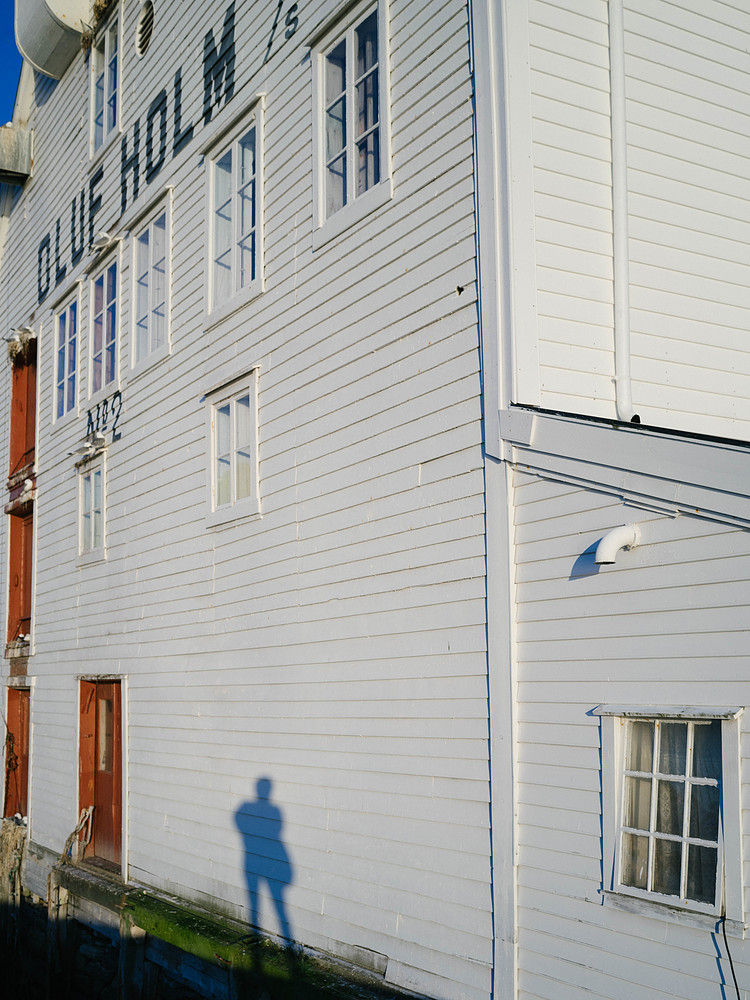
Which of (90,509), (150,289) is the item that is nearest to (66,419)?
(90,509)

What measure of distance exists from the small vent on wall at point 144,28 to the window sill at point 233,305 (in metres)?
4.40

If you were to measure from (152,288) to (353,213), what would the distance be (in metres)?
4.80

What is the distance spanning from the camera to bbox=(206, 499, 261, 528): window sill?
9578 millimetres

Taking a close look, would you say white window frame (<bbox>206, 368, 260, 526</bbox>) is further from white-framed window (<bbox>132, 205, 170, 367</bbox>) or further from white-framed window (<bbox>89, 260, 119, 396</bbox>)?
white-framed window (<bbox>89, 260, 119, 396</bbox>)

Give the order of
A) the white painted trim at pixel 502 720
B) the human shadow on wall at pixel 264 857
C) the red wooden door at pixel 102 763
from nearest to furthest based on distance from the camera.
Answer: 1. the white painted trim at pixel 502 720
2. the human shadow on wall at pixel 264 857
3. the red wooden door at pixel 102 763

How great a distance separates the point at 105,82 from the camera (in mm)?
14352

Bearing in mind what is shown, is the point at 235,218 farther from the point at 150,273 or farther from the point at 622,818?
the point at 622,818

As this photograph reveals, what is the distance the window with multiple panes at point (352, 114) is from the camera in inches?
330

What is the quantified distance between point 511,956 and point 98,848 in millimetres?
8594

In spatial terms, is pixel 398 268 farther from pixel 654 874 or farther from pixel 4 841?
pixel 4 841

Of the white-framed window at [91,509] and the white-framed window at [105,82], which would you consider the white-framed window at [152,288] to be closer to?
the white-framed window at [91,509]

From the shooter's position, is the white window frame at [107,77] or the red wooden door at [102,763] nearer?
the red wooden door at [102,763]

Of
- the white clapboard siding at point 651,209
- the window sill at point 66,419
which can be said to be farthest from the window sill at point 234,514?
the window sill at point 66,419

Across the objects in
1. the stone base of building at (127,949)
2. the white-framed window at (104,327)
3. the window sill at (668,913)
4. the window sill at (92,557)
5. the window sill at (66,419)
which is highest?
the white-framed window at (104,327)
